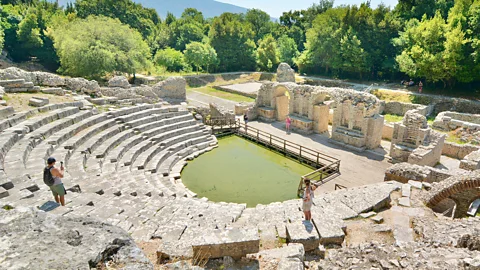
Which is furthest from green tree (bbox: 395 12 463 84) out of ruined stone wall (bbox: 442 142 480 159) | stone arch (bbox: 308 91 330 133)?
stone arch (bbox: 308 91 330 133)

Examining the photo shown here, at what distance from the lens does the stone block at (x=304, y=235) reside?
630 cm

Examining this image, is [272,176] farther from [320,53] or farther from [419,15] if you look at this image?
[419,15]

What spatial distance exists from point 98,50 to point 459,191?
25094mm

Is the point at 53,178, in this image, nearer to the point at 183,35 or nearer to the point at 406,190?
the point at 406,190

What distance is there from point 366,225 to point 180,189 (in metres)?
7.24

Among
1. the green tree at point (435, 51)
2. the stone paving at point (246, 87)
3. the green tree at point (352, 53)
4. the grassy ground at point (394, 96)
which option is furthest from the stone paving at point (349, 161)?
the green tree at point (352, 53)

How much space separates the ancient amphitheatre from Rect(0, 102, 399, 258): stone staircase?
0.04 m

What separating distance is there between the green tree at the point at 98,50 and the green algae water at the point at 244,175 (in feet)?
45.1

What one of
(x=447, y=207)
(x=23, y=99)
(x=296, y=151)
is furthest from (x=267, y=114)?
(x=23, y=99)

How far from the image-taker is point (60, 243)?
3.33 meters

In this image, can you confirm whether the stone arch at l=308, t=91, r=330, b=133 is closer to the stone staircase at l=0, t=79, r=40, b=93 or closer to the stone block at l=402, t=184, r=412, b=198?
the stone block at l=402, t=184, r=412, b=198

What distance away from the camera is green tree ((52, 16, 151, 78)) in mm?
24769

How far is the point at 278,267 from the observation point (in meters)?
5.03

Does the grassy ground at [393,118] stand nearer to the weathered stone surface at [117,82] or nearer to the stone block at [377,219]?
the stone block at [377,219]
